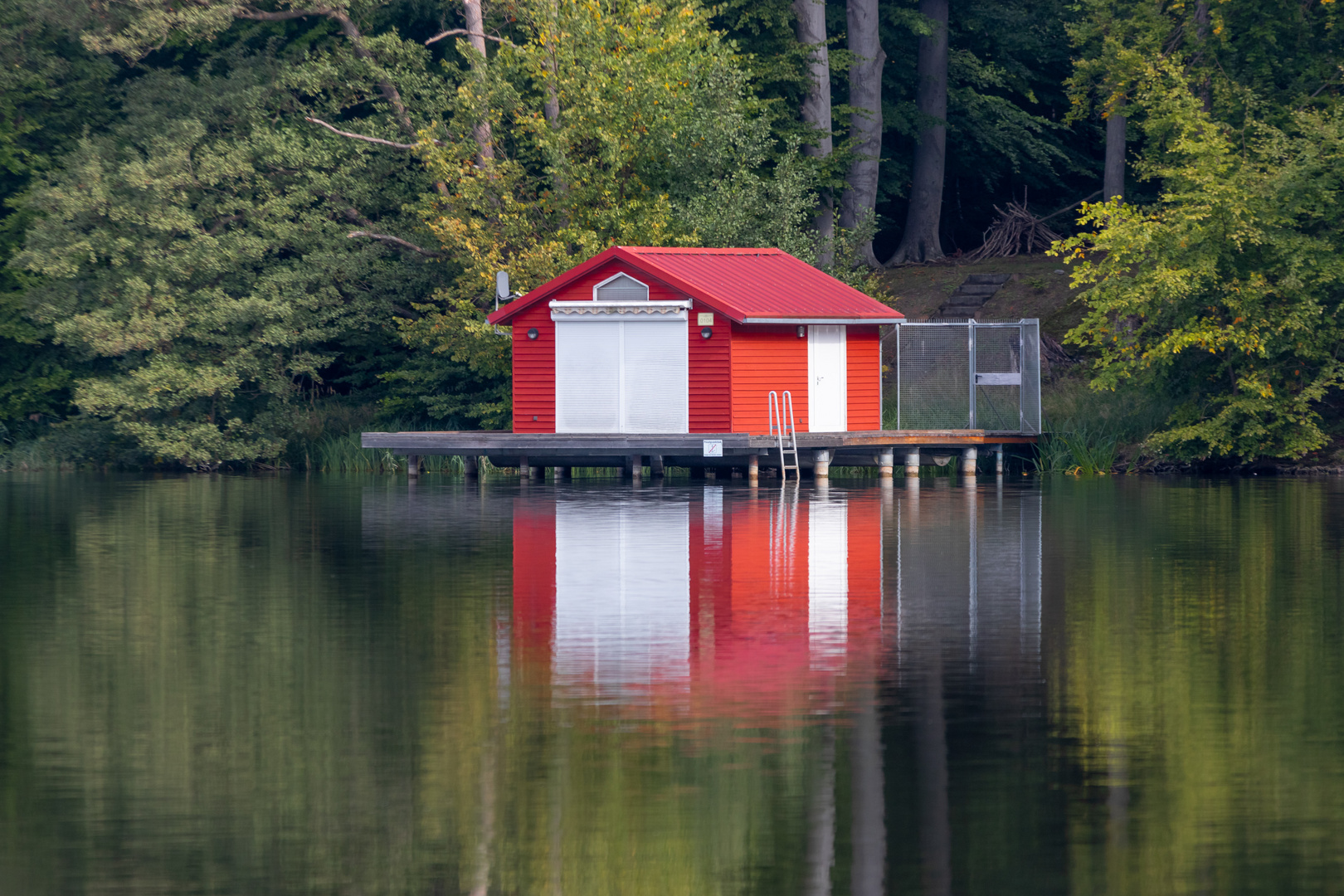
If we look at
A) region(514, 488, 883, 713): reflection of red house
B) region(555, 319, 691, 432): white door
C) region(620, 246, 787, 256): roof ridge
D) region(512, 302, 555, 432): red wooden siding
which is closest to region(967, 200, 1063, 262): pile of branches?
region(620, 246, 787, 256): roof ridge

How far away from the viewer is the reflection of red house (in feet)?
34.6

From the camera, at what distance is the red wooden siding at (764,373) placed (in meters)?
31.9

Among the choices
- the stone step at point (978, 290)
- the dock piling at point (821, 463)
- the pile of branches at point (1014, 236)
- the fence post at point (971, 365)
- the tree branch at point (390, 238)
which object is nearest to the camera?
the dock piling at point (821, 463)

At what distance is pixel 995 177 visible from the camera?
4988cm

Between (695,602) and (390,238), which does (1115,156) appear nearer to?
(390,238)

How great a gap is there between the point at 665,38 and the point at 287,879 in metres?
33.6

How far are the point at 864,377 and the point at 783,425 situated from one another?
234cm

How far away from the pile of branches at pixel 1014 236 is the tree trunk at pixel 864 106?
11.4 feet

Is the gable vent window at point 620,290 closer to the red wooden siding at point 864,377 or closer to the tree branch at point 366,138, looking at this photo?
the red wooden siding at point 864,377

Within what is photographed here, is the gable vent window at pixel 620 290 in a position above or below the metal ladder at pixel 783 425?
above

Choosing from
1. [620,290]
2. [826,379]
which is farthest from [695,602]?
[826,379]

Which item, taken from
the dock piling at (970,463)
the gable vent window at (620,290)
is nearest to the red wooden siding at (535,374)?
the gable vent window at (620,290)

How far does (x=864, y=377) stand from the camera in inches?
1337

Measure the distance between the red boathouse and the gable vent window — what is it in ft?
0.05
